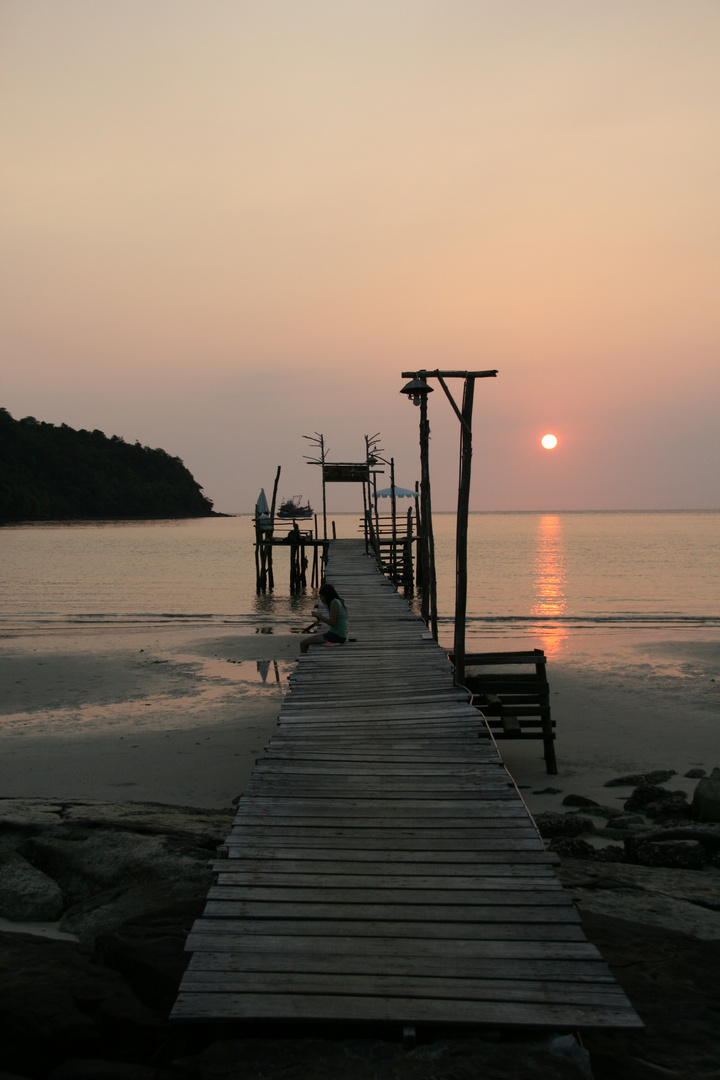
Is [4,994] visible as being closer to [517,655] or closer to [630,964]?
[630,964]

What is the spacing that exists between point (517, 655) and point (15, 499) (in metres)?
133

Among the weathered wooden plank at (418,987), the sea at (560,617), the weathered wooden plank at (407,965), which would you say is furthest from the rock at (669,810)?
the weathered wooden plank at (418,987)

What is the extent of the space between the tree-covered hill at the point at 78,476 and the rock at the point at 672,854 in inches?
5323

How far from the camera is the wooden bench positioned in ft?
34.9

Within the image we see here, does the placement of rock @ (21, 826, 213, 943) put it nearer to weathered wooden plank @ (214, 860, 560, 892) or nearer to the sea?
weathered wooden plank @ (214, 860, 560, 892)

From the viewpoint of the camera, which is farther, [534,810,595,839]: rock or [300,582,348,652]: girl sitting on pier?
[300,582,348,652]: girl sitting on pier

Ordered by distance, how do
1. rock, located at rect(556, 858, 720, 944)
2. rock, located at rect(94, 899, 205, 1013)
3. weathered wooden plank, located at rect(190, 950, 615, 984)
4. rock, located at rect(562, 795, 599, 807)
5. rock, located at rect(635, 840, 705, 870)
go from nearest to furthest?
1. weathered wooden plank, located at rect(190, 950, 615, 984)
2. rock, located at rect(94, 899, 205, 1013)
3. rock, located at rect(556, 858, 720, 944)
4. rock, located at rect(635, 840, 705, 870)
5. rock, located at rect(562, 795, 599, 807)

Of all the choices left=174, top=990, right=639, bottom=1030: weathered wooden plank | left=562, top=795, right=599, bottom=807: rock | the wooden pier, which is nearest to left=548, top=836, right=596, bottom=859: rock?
the wooden pier

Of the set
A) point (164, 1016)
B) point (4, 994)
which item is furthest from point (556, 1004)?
point (4, 994)

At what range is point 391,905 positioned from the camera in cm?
429

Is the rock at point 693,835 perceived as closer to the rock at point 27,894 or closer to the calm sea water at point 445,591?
the rock at point 27,894

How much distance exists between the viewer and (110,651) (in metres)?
21.2

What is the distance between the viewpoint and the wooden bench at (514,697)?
34.9 feet

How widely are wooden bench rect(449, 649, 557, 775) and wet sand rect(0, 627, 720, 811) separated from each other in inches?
22.3
